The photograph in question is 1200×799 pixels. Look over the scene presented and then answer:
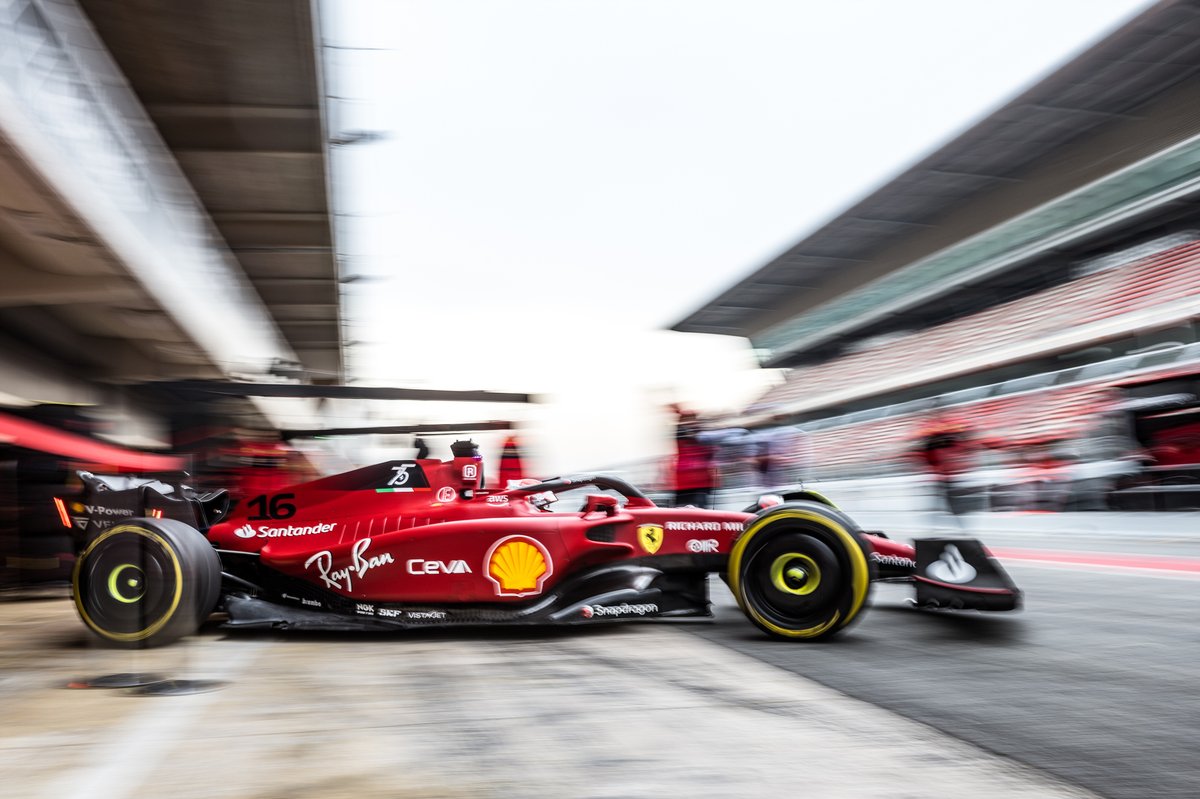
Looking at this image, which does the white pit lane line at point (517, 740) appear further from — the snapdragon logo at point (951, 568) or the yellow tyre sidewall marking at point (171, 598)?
the snapdragon logo at point (951, 568)

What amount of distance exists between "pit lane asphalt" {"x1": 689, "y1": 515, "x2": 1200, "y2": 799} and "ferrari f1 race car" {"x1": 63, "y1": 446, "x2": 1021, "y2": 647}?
11.3 inches

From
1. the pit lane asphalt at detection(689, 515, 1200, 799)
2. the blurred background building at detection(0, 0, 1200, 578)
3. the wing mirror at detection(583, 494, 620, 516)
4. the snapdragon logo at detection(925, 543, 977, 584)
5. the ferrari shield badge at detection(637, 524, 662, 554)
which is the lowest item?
the pit lane asphalt at detection(689, 515, 1200, 799)

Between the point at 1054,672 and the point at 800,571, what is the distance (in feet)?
4.17

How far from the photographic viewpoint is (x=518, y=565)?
4.74 meters

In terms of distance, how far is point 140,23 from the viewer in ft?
28.6

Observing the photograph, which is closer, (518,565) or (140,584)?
(140,584)

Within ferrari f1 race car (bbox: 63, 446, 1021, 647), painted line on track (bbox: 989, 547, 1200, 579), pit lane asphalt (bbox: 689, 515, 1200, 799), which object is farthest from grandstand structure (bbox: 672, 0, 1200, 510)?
ferrari f1 race car (bbox: 63, 446, 1021, 647)

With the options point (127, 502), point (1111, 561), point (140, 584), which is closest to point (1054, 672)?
point (140, 584)

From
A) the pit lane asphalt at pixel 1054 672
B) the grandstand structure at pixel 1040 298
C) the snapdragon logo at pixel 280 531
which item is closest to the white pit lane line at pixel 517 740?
the pit lane asphalt at pixel 1054 672

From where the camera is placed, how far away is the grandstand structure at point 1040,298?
43.3 feet

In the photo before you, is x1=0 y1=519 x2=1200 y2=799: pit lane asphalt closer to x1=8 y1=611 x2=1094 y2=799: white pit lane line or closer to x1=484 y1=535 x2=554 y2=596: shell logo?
x1=8 y1=611 x2=1094 y2=799: white pit lane line

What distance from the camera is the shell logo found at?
4723 millimetres

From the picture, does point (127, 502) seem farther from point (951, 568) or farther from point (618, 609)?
point (951, 568)

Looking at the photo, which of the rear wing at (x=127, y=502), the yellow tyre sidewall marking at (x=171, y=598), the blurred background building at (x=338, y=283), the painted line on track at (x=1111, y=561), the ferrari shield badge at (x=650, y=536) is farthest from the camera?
the blurred background building at (x=338, y=283)
